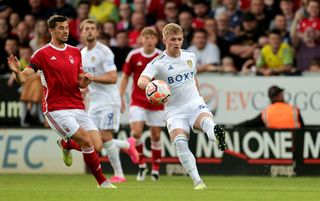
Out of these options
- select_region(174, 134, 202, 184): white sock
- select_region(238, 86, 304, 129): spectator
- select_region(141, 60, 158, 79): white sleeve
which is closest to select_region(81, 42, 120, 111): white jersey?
select_region(141, 60, 158, 79): white sleeve

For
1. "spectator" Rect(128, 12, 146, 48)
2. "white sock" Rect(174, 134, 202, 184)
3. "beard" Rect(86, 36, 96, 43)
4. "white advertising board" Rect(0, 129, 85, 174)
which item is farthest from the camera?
"spectator" Rect(128, 12, 146, 48)

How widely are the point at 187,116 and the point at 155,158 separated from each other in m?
3.83

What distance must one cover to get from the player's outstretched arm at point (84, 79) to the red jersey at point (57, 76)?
0.26 ft

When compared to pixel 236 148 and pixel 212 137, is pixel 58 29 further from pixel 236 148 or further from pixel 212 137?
pixel 236 148

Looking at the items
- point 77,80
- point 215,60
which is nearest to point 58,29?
point 77,80

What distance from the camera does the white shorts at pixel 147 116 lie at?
1739 centimetres

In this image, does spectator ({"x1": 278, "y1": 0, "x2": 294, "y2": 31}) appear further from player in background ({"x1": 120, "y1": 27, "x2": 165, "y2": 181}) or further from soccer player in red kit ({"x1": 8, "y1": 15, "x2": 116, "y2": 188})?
soccer player in red kit ({"x1": 8, "y1": 15, "x2": 116, "y2": 188})

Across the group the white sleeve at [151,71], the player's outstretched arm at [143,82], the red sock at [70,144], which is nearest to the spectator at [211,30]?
the red sock at [70,144]

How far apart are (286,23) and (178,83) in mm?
7541

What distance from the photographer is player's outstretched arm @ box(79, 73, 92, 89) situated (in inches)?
536

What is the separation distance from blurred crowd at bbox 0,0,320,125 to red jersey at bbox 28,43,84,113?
21.8 ft

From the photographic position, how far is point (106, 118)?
16.6 m

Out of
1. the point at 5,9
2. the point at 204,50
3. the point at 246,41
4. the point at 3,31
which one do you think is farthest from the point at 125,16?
the point at 5,9

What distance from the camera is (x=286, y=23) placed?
20859mm
